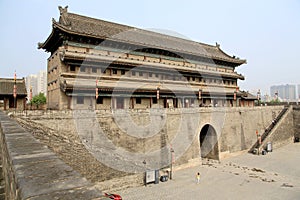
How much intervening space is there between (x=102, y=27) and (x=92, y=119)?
13666 mm

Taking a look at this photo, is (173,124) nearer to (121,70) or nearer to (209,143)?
(209,143)

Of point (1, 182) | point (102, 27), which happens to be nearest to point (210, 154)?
point (102, 27)

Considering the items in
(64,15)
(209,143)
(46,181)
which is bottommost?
(209,143)

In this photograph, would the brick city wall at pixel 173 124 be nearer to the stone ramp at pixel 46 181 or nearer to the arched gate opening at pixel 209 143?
the arched gate opening at pixel 209 143

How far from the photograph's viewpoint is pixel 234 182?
19016 mm

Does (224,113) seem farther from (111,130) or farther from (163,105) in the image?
(111,130)

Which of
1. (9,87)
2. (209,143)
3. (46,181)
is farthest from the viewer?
(209,143)

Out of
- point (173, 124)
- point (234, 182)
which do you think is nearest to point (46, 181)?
point (173, 124)

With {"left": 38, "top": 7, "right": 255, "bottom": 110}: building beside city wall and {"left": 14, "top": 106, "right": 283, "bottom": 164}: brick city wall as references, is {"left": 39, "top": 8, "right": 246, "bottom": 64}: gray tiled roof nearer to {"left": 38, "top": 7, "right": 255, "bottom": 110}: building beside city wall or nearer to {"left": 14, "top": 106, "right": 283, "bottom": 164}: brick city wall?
{"left": 38, "top": 7, "right": 255, "bottom": 110}: building beside city wall

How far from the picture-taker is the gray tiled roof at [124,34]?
22062 mm

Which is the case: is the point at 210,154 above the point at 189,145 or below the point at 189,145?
below

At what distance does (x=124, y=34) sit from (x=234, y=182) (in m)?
21.3

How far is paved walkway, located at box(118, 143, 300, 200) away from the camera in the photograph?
52.8 ft

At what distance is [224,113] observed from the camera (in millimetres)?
27141
